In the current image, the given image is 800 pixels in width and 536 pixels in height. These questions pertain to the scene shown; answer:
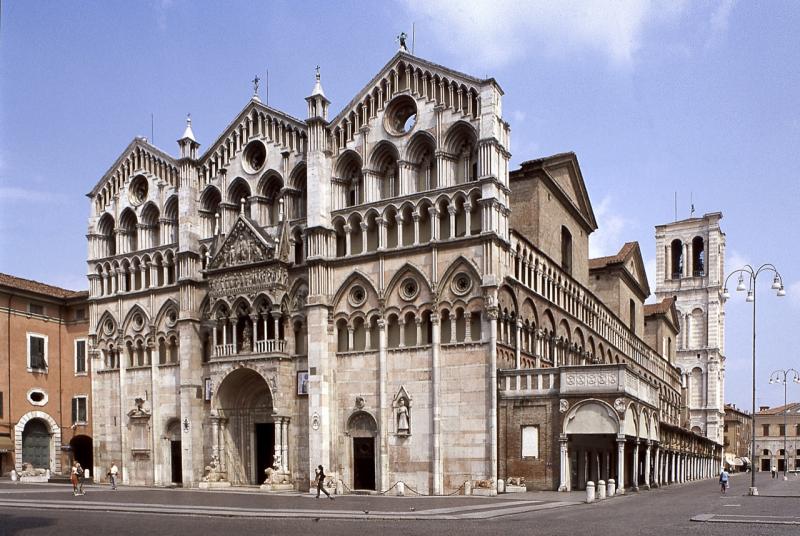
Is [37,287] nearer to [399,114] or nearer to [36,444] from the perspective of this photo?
[36,444]

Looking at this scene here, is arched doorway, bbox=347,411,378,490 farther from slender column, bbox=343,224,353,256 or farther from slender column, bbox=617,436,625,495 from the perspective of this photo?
slender column, bbox=617,436,625,495

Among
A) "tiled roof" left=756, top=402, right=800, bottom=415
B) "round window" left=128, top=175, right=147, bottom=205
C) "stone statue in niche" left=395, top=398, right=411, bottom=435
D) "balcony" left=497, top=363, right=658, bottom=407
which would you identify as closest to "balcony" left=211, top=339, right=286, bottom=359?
"stone statue in niche" left=395, top=398, right=411, bottom=435

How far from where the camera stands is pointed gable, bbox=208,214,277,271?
45125mm

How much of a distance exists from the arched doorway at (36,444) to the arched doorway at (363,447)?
90.1ft

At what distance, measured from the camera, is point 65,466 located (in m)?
58.4

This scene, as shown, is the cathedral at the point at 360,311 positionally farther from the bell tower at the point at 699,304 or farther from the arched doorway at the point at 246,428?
the bell tower at the point at 699,304

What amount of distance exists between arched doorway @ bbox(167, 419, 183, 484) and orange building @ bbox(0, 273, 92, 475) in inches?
469

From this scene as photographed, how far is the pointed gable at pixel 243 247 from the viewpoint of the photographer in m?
45.1

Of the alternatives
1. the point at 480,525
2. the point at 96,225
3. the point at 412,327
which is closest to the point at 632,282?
the point at 412,327

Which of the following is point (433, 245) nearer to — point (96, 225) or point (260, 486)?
point (260, 486)

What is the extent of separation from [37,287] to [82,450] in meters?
12.0

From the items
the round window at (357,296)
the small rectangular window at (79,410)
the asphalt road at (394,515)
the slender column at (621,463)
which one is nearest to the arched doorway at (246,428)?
the round window at (357,296)

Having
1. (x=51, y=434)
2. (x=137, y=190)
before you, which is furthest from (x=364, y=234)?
(x=51, y=434)

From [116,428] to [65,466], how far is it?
32.8ft
